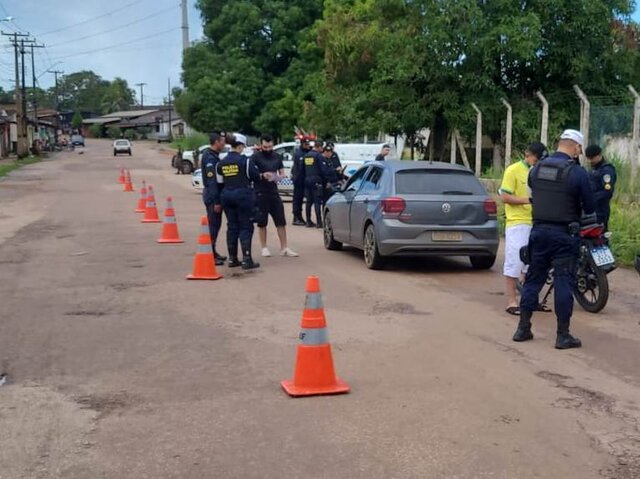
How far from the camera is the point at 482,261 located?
37.5ft

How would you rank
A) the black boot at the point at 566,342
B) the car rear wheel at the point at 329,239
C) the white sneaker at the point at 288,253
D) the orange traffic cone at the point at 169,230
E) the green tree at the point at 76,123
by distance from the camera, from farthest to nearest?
the green tree at the point at 76,123, the orange traffic cone at the point at 169,230, the car rear wheel at the point at 329,239, the white sneaker at the point at 288,253, the black boot at the point at 566,342

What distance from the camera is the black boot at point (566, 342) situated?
275 inches

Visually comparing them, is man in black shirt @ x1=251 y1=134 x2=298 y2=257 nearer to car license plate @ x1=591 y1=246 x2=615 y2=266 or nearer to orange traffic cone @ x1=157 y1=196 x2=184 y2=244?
orange traffic cone @ x1=157 y1=196 x2=184 y2=244

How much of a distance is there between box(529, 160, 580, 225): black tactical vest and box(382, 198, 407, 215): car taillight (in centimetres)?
378

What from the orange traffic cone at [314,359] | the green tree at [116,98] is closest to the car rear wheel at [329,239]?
the orange traffic cone at [314,359]

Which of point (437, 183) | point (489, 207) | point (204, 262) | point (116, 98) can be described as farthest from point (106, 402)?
point (116, 98)

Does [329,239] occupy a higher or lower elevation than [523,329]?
higher

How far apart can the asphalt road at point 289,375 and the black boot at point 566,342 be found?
0.33ft

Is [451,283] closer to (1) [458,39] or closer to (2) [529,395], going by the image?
(2) [529,395]

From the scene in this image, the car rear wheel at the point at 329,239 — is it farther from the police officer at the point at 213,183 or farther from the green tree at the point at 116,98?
the green tree at the point at 116,98

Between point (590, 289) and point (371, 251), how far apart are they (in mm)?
3456

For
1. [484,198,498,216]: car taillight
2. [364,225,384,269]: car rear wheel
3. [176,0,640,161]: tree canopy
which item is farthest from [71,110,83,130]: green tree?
[484,198,498,216]: car taillight

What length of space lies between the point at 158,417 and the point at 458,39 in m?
19.6

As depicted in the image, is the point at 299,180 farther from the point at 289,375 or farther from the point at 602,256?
the point at 289,375
